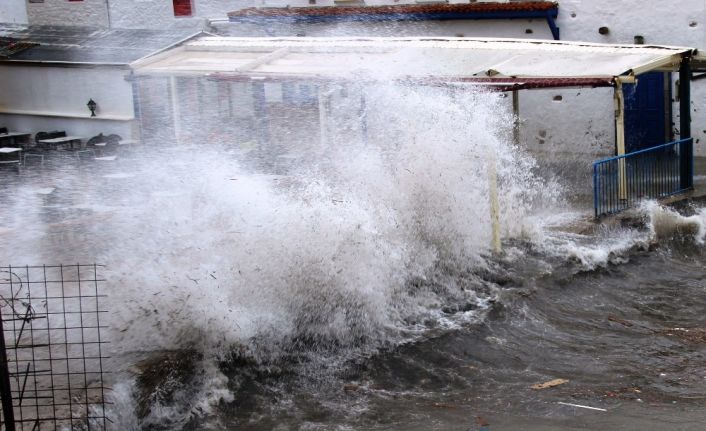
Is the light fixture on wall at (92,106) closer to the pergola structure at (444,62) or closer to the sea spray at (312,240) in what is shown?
the pergola structure at (444,62)

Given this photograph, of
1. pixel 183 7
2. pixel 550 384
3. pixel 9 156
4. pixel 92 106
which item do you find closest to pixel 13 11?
pixel 183 7

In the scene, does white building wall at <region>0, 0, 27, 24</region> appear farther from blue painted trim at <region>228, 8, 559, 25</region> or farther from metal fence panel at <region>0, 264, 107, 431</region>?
metal fence panel at <region>0, 264, 107, 431</region>

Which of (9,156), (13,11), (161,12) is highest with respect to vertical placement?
(13,11)

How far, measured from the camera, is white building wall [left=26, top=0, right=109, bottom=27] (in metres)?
22.3

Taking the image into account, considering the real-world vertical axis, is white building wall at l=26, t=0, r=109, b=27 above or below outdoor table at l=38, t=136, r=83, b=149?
above

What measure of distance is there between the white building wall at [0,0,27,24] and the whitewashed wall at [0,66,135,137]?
5.48 m

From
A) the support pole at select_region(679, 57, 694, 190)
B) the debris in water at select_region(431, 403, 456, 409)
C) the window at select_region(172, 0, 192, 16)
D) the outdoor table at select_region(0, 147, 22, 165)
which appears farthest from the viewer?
the window at select_region(172, 0, 192, 16)

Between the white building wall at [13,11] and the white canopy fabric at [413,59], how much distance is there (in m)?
7.36

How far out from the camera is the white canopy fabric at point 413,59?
13.2 m

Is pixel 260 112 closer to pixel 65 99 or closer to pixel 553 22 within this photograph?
pixel 65 99

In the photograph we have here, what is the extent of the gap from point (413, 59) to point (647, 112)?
17.4 ft

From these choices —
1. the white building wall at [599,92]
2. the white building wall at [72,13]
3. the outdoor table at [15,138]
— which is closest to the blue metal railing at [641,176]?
the white building wall at [599,92]

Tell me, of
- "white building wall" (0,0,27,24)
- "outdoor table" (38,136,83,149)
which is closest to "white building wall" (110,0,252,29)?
"white building wall" (0,0,27,24)

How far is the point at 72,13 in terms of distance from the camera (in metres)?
22.5
